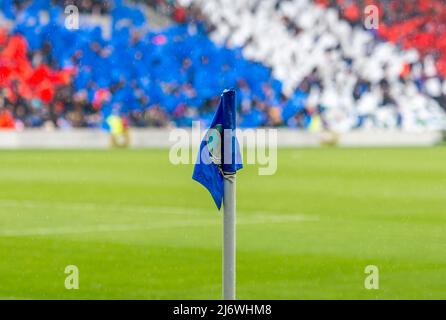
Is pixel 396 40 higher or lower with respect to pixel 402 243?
higher

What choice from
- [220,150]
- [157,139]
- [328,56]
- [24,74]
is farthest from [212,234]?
[328,56]

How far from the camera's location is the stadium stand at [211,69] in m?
47.8

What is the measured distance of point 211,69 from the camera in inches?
2044

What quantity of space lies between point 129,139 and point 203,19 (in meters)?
16.1

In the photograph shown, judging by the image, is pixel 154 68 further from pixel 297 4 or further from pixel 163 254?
pixel 163 254

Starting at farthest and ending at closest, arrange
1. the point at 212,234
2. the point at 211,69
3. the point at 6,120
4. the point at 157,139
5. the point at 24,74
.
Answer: the point at 211,69 < the point at 24,74 < the point at 6,120 < the point at 157,139 < the point at 212,234

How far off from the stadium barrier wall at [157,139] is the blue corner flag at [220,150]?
34.9 metres

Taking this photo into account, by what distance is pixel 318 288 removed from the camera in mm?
9844

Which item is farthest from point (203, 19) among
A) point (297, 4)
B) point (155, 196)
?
point (155, 196)

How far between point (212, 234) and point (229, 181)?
8.24 metres

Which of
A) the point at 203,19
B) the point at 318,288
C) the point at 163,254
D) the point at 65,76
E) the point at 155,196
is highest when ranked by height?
the point at 203,19

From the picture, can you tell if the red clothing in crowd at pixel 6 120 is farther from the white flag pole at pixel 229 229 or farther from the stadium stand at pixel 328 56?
the white flag pole at pixel 229 229

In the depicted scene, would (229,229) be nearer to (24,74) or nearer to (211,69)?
(24,74)

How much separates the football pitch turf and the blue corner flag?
2.95 metres
